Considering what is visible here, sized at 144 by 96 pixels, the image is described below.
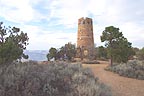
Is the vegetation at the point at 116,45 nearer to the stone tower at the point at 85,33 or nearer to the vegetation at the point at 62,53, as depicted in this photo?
the vegetation at the point at 62,53

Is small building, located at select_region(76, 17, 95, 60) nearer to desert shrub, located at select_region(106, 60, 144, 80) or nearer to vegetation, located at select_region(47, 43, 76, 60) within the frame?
vegetation, located at select_region(47, 43, 76, 60)

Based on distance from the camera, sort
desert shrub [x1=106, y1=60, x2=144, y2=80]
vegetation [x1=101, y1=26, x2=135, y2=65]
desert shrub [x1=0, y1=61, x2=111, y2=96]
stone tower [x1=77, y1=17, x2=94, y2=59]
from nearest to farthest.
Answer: desert shrub [x1=0, y1=61, x2=111, y2=96], desert shrub [x1=106, y1=60, x2=144, y2=80], vegetation [x1=101, y1=26, x2=135, y2=65], stone tower [x1=77, y1=17, x2=94, y2=59]

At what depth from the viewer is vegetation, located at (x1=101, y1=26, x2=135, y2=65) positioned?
25000 millimetres

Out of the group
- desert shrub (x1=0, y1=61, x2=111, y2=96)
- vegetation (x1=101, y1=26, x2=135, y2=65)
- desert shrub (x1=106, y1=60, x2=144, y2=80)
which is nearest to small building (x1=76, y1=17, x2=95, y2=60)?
vegetation (x1=101, y1=26, x2=135, y2=65)

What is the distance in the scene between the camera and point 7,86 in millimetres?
8609

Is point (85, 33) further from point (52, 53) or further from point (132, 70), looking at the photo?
point (132, 70)

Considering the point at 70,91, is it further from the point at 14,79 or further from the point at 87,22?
the point at 87,22

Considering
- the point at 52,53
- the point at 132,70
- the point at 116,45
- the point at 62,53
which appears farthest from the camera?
the point at 62,53

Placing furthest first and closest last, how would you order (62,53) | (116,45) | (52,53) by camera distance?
(62,53), (52,53), (116,45)

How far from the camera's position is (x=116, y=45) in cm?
2578

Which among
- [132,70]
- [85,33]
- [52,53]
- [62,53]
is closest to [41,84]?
[132,70]

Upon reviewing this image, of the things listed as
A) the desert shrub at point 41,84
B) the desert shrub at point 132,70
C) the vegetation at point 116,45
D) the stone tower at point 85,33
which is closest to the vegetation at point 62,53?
the stone tower at point 85,33

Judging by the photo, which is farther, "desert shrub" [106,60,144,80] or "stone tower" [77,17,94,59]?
"stone tower" [77,17,94,59]

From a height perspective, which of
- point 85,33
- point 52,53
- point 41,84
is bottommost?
point 41,84
